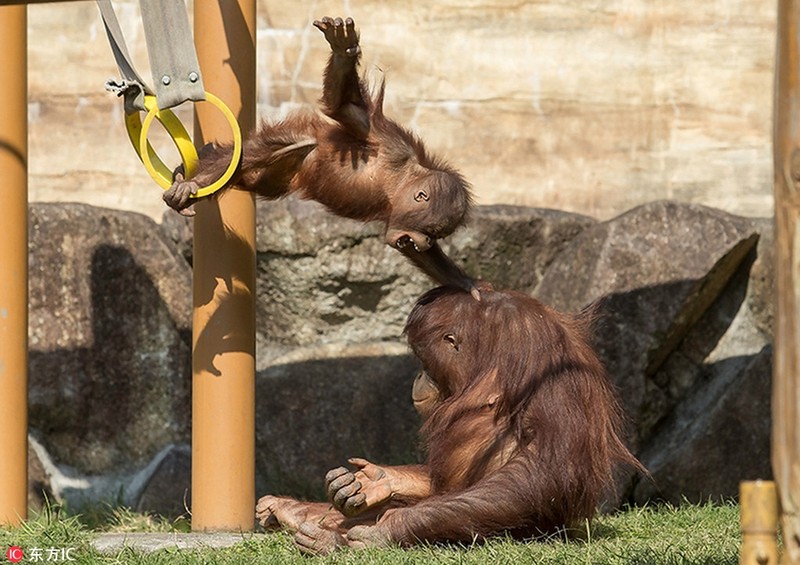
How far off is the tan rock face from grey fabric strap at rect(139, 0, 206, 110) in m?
2.95


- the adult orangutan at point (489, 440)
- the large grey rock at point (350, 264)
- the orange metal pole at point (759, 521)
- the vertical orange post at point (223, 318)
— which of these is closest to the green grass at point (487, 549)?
the adult orangutan at point (489, 440)

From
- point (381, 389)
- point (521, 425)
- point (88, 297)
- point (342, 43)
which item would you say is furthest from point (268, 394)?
point (342, 43)

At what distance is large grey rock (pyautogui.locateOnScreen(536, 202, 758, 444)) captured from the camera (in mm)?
6422

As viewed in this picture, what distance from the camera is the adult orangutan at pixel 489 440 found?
448 cm

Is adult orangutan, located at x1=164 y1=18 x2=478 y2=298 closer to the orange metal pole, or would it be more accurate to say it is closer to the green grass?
the green grass

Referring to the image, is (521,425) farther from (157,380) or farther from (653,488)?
(157,380)

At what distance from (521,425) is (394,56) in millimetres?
3078

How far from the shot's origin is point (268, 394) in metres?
6.71

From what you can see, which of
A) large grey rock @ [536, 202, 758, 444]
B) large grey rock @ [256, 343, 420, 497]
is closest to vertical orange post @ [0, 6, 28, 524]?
large grey rock @ [256, 343, 420, 497]

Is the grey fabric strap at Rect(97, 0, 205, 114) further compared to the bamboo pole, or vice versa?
the grey fabric strap at Rect(97, 0, 205, 114)

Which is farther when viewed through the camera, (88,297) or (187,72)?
(88,297)

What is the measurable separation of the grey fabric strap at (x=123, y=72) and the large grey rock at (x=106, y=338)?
2.41 metres

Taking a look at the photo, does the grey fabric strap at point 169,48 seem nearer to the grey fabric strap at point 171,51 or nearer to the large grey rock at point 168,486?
the grey fabric strap at point 171,51

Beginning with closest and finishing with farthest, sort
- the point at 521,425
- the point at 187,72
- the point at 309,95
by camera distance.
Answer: the point at 187,72 → the point at 521,425 → the point at 309,95
